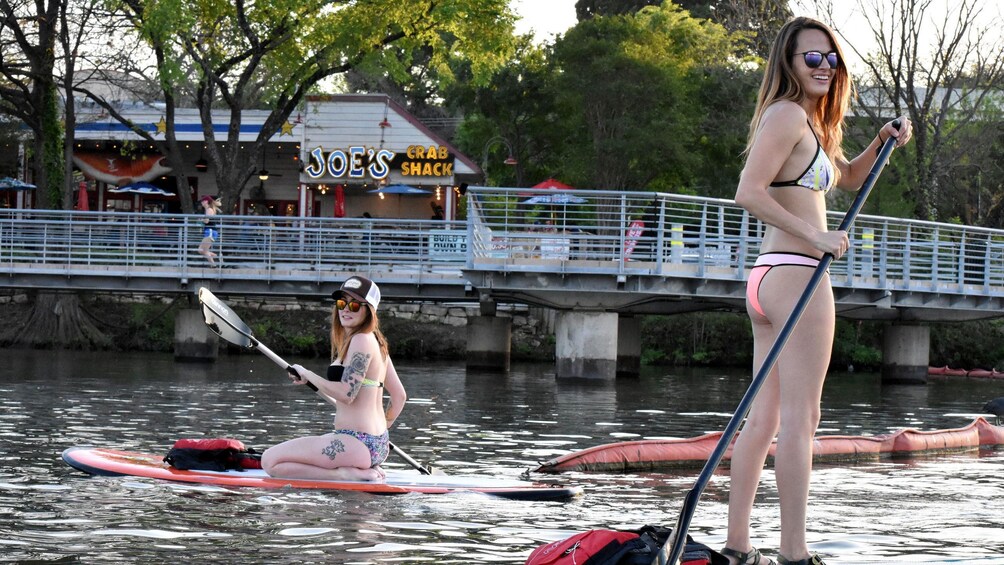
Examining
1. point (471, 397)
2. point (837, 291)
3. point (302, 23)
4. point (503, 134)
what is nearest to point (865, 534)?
point (471, 397)

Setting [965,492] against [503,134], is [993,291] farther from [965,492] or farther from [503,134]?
[965,492]

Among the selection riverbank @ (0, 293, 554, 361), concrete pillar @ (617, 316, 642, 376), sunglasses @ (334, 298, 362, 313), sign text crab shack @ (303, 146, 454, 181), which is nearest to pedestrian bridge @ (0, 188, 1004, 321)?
concrete pillar @ (617, 316, 642, 376)

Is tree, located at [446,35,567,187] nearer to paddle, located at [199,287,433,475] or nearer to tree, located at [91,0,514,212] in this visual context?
→ tree, located at [91,0,514,212]

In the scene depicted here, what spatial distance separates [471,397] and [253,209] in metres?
29.4

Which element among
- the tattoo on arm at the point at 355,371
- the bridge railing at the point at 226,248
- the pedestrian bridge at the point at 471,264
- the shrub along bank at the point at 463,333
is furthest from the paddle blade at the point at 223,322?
the shrub along bank at the point at 463,333

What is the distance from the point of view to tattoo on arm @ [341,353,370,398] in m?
8.91

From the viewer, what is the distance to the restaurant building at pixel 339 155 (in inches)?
1827

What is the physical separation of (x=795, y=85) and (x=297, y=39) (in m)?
29.6

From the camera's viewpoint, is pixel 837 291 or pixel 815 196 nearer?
pixel 815 196

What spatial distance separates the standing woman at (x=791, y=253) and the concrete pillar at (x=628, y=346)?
27.7m

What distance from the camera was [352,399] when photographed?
9016 millimetres

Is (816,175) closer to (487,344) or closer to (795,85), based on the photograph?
(795,85)

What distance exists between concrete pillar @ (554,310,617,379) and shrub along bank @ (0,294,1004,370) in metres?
10.7

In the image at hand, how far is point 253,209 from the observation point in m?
50.0
